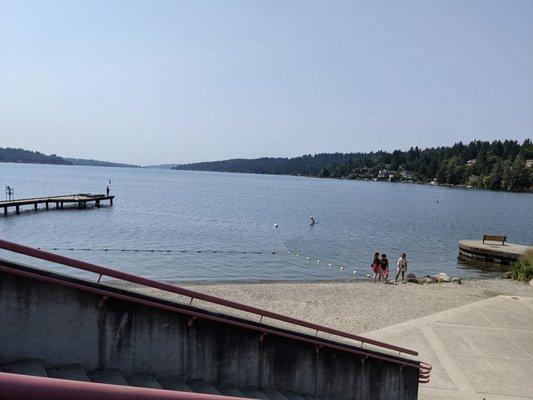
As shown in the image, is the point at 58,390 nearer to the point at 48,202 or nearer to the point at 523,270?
the point at 523,270

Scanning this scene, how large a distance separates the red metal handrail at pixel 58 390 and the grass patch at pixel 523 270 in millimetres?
35082

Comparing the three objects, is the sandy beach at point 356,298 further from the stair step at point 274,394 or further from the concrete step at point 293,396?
the stair step at point 274,394

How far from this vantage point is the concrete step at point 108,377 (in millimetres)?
5625

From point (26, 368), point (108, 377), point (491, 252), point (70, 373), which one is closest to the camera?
point (26, 368)

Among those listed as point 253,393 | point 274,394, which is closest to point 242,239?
point 274,394

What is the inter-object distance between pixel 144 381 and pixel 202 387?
915 millimetres

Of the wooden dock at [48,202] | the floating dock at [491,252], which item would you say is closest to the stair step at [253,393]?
the floating dock at [491,252]

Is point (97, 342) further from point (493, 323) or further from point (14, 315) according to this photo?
point (493, 323)

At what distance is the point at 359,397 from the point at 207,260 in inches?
1093

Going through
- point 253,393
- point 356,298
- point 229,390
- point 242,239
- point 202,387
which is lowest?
point 242,239

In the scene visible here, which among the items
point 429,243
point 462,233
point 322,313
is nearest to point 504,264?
point 429,243

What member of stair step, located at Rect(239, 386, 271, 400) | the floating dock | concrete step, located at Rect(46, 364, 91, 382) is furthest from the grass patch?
concrete step, located at Rect(46, 364, 91, 382)

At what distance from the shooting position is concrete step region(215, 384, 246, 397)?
679 centimetres

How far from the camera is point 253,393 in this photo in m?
7.14
